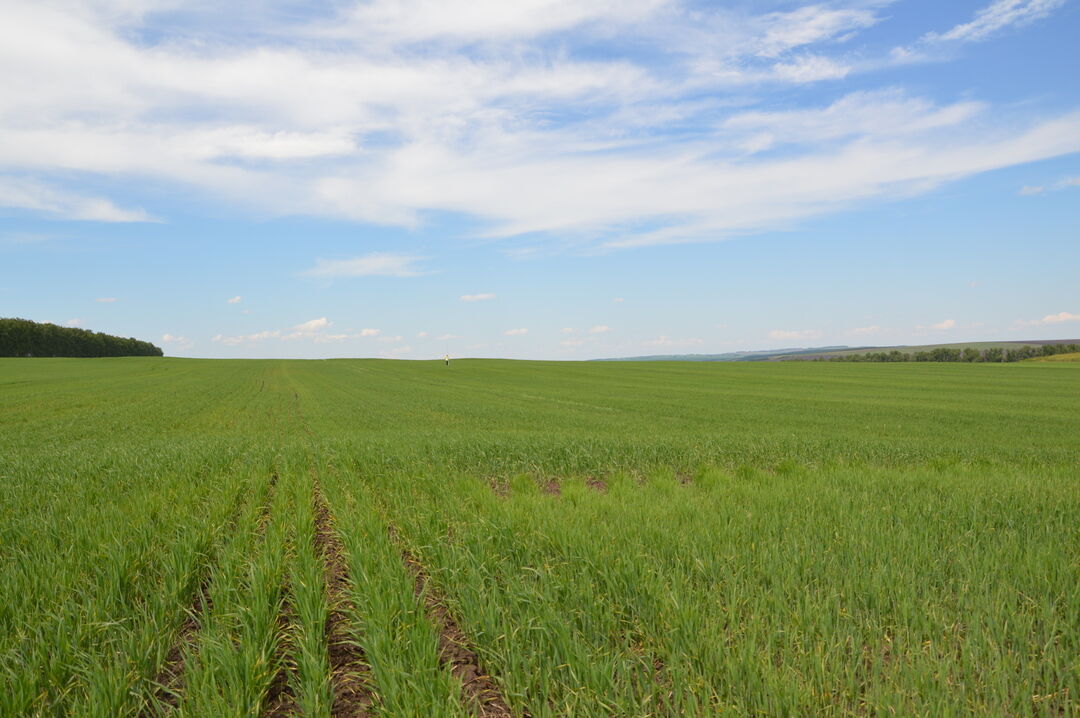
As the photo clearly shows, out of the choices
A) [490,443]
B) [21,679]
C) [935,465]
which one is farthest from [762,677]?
[935,465]

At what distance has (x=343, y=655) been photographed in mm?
4477

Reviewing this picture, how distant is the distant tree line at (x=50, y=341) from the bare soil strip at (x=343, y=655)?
148 meters

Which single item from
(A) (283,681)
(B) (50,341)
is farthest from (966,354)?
(B) (50,341)

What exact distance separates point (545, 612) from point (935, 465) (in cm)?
1199

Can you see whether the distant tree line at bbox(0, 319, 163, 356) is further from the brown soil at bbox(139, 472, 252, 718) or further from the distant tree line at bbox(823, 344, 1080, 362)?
the distant tree line at bbox(823, 344, 1080, 362)

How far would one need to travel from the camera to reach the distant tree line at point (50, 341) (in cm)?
11338

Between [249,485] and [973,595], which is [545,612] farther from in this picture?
[249,485]

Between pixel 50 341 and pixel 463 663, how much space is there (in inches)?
6227

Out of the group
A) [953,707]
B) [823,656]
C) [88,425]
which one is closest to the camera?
[953,707]

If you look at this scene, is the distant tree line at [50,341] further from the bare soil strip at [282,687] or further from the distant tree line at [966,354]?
the distant tree line at [966,354]

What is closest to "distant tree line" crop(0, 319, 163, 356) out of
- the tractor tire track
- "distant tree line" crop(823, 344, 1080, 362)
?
the tractor tire track

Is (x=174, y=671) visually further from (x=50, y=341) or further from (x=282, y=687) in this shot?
(x=50, y=341)

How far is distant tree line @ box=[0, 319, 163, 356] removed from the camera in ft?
372

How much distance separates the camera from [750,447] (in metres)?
13.8
